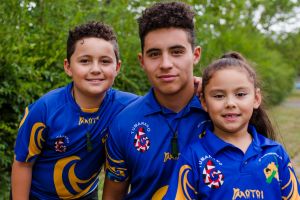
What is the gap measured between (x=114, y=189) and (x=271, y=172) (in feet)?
2.99

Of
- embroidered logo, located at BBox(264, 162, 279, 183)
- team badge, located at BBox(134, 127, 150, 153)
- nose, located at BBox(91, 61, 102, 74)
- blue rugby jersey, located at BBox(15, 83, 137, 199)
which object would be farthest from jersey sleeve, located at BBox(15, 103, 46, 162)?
embroidered logo, located at BBox(264, 162, 279, 183)

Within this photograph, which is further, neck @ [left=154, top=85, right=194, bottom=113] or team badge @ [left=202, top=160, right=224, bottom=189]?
neck @ [left=154, top=85, right=194, bottom=113]

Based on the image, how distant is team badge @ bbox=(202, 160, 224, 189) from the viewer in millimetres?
2180

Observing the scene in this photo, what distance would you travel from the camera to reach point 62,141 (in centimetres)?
271

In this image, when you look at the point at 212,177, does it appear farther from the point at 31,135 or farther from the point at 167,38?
the point at 31,135

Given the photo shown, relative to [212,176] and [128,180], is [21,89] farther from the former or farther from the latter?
[212,176]

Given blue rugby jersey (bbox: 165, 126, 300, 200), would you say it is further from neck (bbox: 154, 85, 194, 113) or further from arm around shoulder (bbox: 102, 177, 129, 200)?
arm around shoulder (bbox: 102, 177, 129, 200)

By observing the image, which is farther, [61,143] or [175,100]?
[61,143]

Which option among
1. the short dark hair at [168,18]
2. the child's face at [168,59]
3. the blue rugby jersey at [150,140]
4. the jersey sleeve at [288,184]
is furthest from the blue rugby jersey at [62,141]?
the jersey sleeve at [288,184]

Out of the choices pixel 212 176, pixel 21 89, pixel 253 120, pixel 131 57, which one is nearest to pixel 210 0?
pixel 131 57

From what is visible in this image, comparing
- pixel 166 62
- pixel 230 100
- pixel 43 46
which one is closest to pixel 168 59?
pixel 166 62

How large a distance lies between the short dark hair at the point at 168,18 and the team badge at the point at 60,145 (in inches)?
30.2

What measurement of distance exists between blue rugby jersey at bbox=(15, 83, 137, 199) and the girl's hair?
665 millimetres

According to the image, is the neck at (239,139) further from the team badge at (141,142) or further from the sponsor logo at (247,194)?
the team badge at (141,142)
